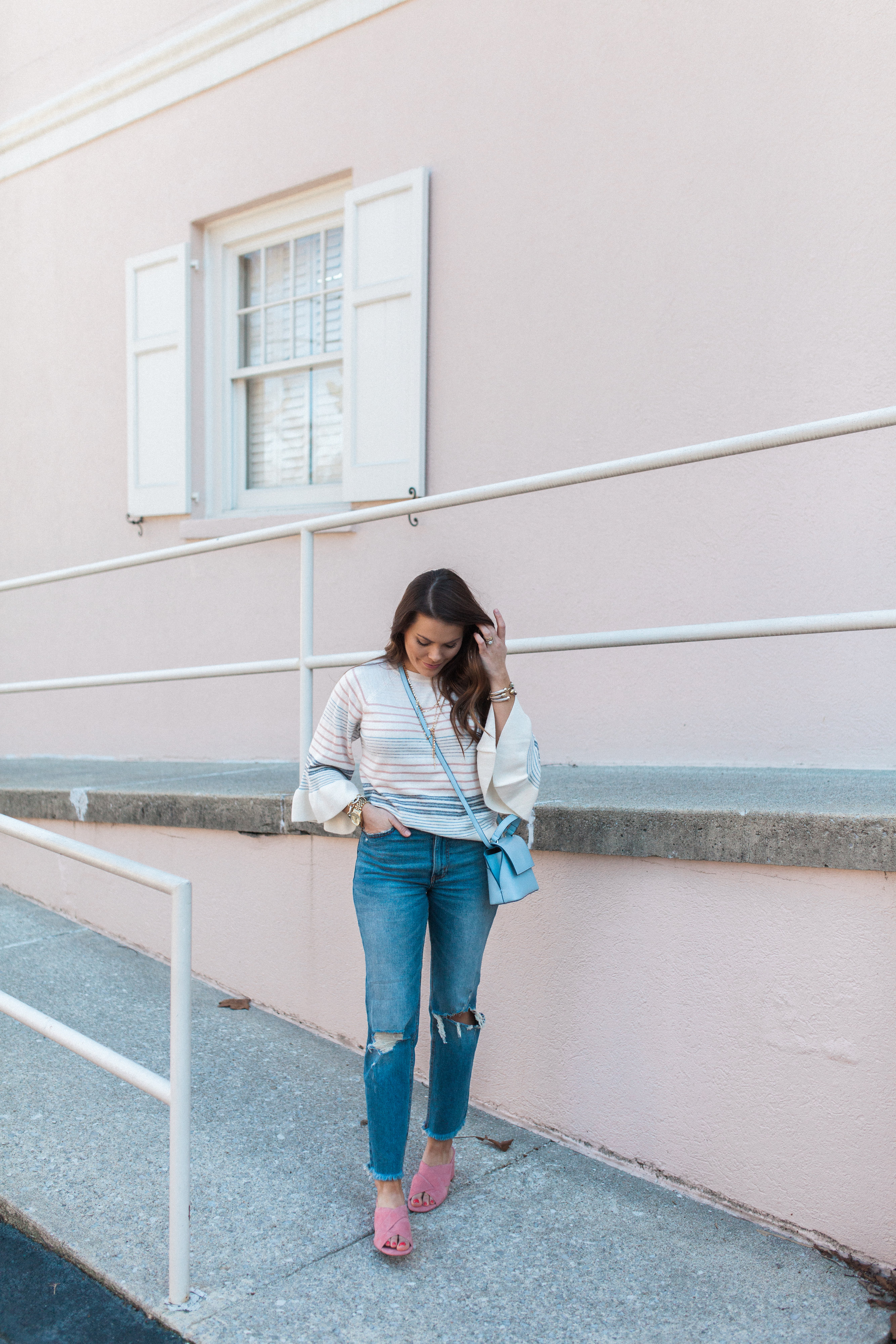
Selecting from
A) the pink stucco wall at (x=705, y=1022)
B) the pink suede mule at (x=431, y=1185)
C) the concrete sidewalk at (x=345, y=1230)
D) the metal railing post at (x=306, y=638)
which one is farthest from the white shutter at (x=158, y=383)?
the pink suede mule at (x=431, y=1185)

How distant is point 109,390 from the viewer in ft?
19.5

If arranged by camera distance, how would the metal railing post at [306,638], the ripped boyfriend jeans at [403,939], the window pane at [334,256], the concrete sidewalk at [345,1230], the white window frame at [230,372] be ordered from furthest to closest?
the white window frame at [230,372] → the window pane at [334,256] → the metal railing post at [306,638] → the ripped boyfriend jeans at [403,939] → the concrete sidewalk at [345,1230]

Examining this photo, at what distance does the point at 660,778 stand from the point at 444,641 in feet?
4.29

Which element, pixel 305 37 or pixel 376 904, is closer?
pixel 376 904

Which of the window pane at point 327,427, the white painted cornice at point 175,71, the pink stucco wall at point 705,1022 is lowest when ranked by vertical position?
the pink stucco wall at point 705,1022

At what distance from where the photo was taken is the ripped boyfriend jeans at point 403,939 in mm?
2400

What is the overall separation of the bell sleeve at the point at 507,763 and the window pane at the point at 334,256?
3556mm

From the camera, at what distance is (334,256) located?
5.30 m

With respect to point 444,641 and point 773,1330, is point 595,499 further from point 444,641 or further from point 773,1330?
point 773,1330

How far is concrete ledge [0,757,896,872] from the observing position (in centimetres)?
235

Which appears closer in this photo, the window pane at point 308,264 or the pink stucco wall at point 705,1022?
the pink stucco wall at point 705,1022

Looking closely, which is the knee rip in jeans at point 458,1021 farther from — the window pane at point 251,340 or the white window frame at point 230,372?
the window pane at point 251,340

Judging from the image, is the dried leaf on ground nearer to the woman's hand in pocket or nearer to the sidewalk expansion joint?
the woman's hand in pocket

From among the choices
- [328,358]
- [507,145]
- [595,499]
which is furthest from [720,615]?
[328,358]
